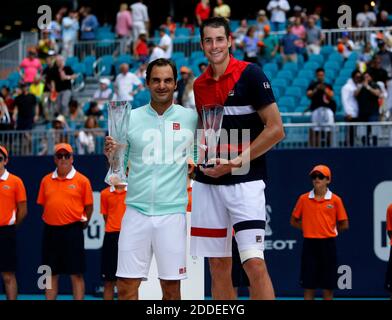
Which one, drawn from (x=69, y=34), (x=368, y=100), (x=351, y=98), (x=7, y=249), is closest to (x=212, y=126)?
(x=7, y=249)

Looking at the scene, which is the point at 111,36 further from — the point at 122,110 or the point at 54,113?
the point at 122,110

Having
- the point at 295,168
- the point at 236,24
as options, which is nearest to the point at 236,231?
the point at 295,168

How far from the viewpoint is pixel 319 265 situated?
44.4 feet

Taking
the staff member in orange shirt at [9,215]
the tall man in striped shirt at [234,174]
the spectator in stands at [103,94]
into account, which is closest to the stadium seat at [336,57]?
the spectator in stands at [103,94]

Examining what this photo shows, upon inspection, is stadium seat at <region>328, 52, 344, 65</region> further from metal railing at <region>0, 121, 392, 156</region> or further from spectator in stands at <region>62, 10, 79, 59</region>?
spectator in stands at <region>62, 10, 79, 59</region>

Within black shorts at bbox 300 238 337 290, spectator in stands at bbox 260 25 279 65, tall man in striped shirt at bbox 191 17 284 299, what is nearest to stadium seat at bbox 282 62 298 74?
spectator in stands at bbox 260 25 279 65

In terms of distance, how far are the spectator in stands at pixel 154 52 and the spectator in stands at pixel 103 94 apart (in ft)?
3.84

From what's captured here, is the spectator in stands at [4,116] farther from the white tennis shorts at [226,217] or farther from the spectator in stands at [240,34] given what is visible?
the white tennis shorts at [226,217]

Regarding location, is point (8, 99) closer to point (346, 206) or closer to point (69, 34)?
point (69, 34)

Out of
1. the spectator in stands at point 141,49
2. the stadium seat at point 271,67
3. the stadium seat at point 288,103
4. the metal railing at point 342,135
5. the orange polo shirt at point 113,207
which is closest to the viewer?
the orange polo shirt at point 113,207

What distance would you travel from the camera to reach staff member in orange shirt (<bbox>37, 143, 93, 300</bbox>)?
13.4 metres

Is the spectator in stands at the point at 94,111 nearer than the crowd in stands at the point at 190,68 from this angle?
No

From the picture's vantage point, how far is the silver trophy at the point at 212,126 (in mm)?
7016

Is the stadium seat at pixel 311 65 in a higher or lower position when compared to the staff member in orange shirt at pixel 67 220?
higher
